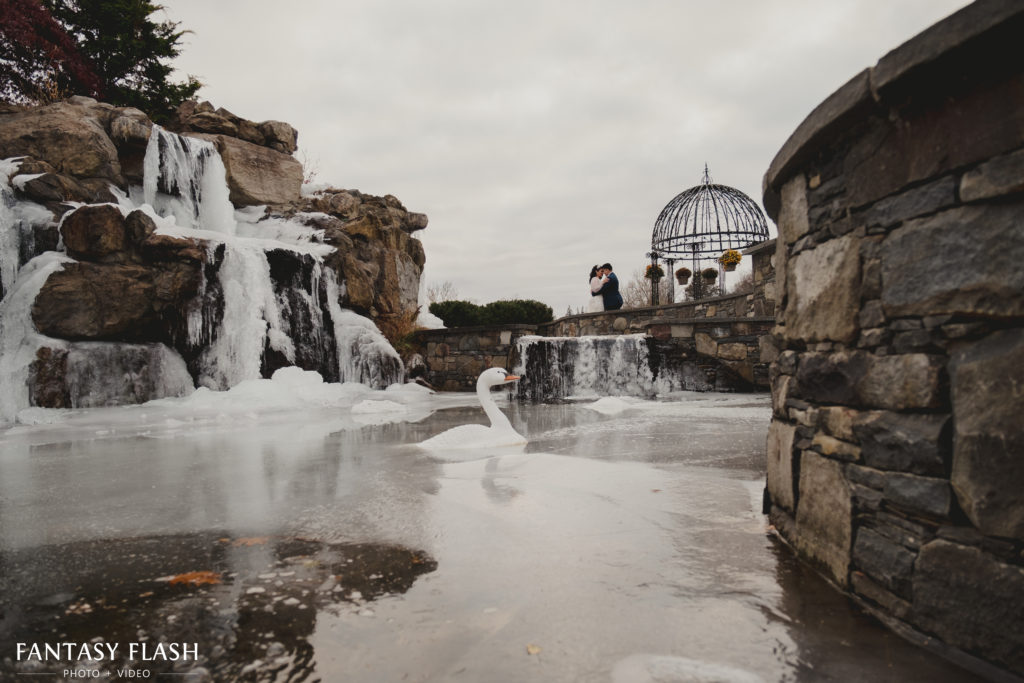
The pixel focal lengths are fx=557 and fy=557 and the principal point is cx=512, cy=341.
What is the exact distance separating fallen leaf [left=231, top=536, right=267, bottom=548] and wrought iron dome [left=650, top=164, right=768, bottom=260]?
580 inches

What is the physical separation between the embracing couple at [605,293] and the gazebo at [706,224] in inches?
91.7

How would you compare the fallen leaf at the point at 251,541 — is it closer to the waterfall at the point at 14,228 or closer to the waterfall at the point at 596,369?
the waterfall at the point at 596,369

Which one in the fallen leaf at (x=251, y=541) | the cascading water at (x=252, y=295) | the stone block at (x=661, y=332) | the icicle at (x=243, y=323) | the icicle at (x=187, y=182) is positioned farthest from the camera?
the icicle at (x=187, y=182)

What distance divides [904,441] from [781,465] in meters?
0.87

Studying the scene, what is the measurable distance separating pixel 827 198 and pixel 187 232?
11.9 m

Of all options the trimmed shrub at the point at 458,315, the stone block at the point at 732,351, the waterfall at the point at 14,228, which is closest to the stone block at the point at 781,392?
the stone block at the point at 732,351

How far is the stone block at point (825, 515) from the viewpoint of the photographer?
77.9 inches

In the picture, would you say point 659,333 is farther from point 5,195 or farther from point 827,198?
point 5,195

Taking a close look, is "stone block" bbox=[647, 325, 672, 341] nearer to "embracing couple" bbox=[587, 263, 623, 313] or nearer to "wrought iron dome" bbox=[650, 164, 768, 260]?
"embracing couple" bbox=[587, 263, 623, 313]

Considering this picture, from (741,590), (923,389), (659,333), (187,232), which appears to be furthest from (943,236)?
(187,232)

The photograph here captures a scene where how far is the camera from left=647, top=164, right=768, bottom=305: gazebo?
15703 millimetres

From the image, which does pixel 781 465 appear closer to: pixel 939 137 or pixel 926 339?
pixel 926 339

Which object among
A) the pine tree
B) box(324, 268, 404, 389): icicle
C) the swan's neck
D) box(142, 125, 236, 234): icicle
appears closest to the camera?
the swan's neck

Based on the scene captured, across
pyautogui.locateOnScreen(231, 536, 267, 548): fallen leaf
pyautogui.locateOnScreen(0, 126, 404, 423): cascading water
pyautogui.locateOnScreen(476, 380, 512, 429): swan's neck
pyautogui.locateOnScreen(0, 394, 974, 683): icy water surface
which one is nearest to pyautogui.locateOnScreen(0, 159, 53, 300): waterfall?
→ pyautogui.locateOnScreen(0, 126, 404, 423): cascading water
